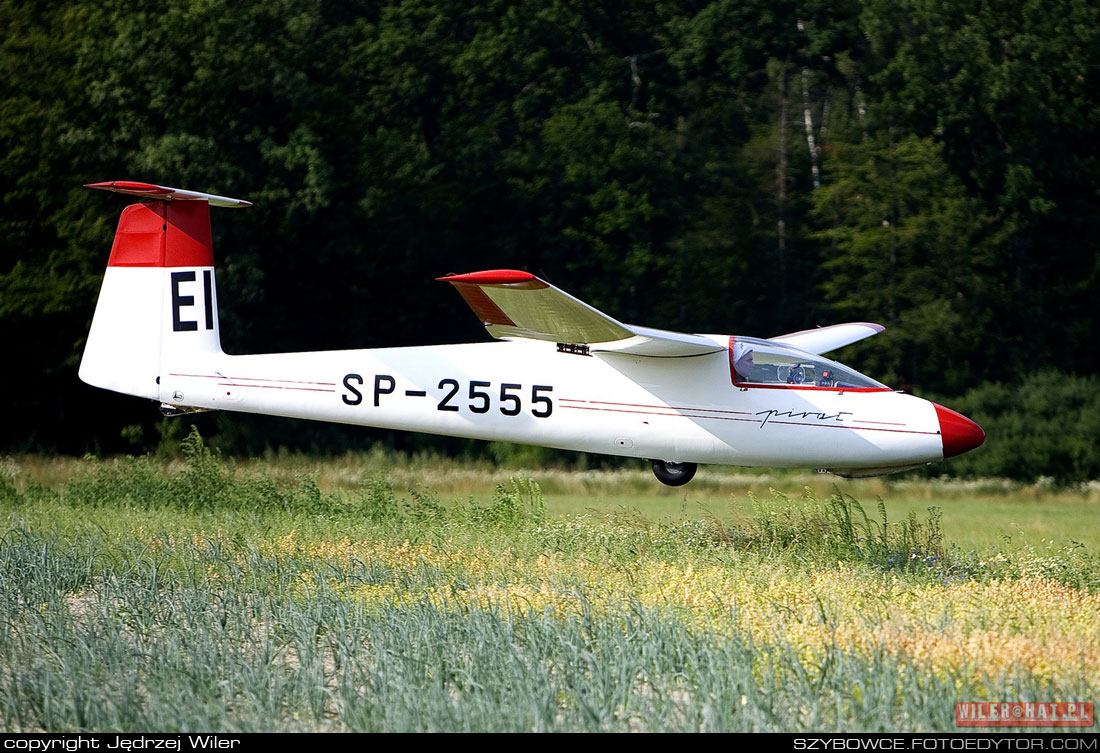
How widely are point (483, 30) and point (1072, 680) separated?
4113 cm

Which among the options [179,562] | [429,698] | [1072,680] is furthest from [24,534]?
[1072,680]

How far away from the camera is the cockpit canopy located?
15.2 metres

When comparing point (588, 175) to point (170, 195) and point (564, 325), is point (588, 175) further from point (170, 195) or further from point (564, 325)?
point (564, 325)

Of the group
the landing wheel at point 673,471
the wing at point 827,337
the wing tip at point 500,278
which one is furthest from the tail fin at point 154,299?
the wing at point 827,337

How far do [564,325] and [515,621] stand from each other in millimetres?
3829

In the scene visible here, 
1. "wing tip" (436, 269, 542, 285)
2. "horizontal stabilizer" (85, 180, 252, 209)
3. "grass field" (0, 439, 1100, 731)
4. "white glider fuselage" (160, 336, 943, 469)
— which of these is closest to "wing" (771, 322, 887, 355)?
"grass field" (0, 439, 1100, 731)

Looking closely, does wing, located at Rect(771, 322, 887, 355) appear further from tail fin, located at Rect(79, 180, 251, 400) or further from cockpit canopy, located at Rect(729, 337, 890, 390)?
tail fin, located at Rect(79, 180, 251, 400)

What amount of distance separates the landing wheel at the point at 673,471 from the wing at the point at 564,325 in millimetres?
1427

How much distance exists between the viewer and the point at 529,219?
1734 inches

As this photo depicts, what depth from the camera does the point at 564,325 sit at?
1496cm

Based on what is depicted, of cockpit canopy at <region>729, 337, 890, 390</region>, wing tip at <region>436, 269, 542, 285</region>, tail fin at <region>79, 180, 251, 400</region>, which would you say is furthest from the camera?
A: tail fin at <region>79, 180, 251, 400</region>

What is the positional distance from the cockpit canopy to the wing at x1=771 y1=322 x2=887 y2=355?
261 centimetres

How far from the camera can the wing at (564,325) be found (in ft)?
46.8

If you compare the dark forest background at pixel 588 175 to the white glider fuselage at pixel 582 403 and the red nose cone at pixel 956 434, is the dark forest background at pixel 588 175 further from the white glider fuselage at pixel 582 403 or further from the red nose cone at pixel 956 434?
the red nose cone at pixel 956 434
